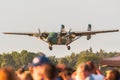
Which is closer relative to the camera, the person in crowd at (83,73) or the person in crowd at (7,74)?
the person in crowd at (7,74)

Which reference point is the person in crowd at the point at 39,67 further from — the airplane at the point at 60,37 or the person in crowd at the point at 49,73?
the airplane at the point at 60,37

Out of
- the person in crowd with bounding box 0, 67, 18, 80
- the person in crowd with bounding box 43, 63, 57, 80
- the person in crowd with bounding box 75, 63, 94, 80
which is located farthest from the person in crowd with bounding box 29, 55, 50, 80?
the person in crowd with bounding box 75, 63, 94, 80

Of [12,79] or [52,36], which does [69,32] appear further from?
[12,79]

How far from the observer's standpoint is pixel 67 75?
9.87 metres

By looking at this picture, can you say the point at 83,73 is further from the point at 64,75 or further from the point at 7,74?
the point at 7,74

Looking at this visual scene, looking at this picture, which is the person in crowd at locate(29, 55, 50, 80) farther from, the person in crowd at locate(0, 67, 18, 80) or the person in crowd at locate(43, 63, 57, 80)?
the person in crowd at locate(0, 67, 18, 80)

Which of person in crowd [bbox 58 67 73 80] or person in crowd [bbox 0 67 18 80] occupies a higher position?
person in crowd [bbox 0 67 18 80]

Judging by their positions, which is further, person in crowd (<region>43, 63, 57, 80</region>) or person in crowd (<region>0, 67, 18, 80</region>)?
person in crowd (<region>43, 63, 57, 80</region>)

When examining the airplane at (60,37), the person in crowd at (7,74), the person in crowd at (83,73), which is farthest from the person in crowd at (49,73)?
the airplane at (60,37)

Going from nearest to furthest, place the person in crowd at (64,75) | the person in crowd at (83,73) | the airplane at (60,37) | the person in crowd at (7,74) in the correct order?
the person in crowd at (7,74) → the person in crowd at (83,73) → the person in crowd at (64,75) → the airplane at (60,37)

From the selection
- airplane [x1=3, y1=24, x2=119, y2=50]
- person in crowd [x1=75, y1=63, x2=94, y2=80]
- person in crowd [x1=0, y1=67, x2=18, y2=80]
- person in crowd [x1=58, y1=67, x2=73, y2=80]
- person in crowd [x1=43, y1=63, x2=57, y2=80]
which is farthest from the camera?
airplane [x1=3, y1=24, x2=119, y2=50]

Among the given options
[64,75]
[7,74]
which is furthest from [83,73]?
[7,74]

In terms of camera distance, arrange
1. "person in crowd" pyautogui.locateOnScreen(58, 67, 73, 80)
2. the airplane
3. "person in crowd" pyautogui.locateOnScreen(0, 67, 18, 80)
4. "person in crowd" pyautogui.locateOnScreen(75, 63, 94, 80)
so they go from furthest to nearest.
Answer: the airplane
"person in crowd" pyautogui.locateOnScreen(58, 67, 73, 80)
"person in crowd" pyautogui.locateOnScreen(75, 63, 94, 80)
"person in crowd" pyautogui.locateOnScreen(0, 67, 18, 80)

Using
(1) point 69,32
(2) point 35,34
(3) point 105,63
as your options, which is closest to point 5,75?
(3) point 105,63
